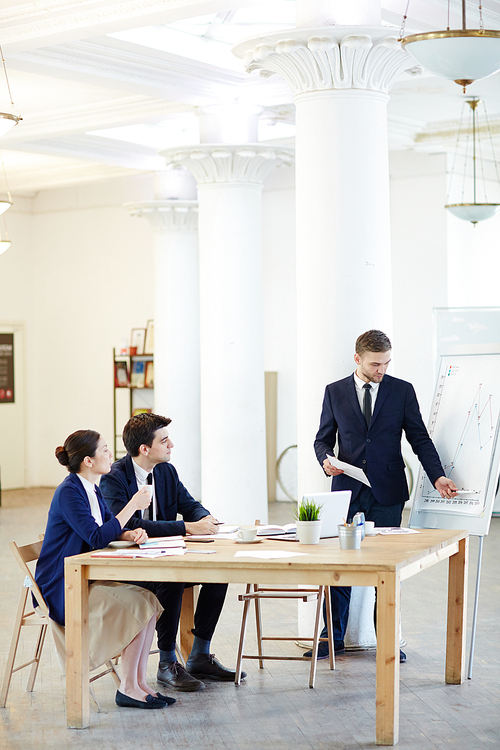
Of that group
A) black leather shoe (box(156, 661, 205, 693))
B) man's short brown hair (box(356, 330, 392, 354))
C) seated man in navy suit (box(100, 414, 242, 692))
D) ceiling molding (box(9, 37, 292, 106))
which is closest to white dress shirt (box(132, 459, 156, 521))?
seated man in navy suit (box(100, 414, 242, 692))

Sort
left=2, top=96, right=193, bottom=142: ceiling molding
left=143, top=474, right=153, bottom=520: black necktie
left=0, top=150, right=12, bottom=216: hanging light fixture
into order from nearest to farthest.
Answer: left=143, top=474, right=153, bottom=520: black necktie
left=0, top=150, right=12, bottom=216: hanging light fixture
left=2, top=96, right=193, bottom=142: ceiling molding

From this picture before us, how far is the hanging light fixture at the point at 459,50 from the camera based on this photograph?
4.13m

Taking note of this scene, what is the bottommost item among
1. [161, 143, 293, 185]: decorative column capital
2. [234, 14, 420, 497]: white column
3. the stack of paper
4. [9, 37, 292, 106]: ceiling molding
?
the stack of paper

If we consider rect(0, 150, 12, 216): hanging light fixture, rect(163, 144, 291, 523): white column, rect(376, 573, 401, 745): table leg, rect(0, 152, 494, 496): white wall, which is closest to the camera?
rect(376, 573, 401, 745): table leg

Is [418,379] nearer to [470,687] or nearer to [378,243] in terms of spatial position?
[378,243]

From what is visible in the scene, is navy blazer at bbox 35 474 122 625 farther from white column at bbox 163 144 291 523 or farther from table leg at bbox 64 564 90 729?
white column at bbox 163 144 291 523

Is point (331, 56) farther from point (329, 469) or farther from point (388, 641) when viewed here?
point (388, 641)

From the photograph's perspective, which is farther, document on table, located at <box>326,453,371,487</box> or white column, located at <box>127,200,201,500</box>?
white column, located at <box>127,200,201,500</box>

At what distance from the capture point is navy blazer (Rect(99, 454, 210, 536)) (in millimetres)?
4949

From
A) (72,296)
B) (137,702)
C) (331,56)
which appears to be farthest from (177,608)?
(72,296)

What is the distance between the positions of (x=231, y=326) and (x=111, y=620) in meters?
5.09

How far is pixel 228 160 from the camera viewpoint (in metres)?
9.23

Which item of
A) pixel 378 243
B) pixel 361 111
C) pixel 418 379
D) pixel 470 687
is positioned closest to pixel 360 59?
pixel 361 111

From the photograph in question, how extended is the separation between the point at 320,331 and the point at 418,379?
249 inches
